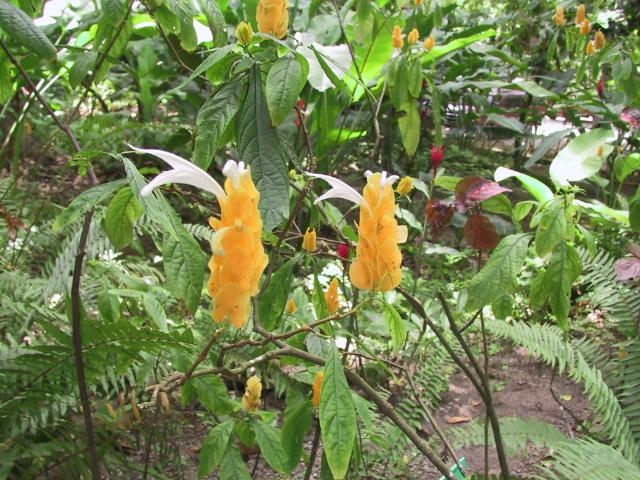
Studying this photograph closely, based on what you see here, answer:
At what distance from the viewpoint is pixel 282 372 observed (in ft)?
6.58

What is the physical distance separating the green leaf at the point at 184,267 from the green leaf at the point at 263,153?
13 cm

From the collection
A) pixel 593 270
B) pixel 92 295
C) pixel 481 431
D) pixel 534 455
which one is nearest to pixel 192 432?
pixel 92 295

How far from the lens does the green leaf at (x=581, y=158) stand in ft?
4.91

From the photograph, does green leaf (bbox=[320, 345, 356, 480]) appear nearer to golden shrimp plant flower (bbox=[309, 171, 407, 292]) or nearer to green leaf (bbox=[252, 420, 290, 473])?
golden shrimp plant flower (bbox=[309, 171, 407, 292])

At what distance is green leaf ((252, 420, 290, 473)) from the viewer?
1.20m

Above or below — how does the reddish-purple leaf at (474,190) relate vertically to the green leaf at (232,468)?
above

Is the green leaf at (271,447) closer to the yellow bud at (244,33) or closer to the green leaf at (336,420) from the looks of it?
the green leaf at (336,420)

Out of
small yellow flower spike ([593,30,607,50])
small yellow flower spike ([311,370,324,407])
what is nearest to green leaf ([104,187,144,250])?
small yellow flower spike ([311,370,324,407])

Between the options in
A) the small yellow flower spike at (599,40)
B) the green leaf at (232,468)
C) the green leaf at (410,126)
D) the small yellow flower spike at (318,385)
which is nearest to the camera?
the small yellow flower spike at (318,385)

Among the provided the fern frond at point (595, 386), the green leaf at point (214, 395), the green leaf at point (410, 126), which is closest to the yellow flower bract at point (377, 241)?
the green leaf at point (214, 395)

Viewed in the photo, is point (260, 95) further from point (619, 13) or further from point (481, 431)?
point (619, 13)

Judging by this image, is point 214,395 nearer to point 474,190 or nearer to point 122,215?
point 122,215

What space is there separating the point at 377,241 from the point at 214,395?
0.58 metres

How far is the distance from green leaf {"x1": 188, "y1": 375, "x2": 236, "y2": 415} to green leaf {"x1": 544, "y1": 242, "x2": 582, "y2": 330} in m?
0.65
